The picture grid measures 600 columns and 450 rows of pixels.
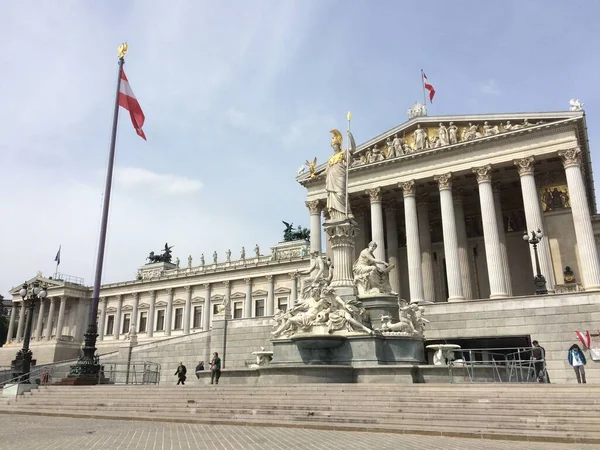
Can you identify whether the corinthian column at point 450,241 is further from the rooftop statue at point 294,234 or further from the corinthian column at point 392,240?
the rooftop statue at point 294,234

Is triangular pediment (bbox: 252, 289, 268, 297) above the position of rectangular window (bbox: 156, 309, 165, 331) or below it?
above

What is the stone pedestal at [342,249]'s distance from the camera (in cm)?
1906

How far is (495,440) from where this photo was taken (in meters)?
9.16

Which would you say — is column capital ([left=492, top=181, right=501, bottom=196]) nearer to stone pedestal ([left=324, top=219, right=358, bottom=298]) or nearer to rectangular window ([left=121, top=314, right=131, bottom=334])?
stone pedestal ([left=324, top=219, right=358, bottom=298])

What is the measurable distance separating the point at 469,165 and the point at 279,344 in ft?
79.8

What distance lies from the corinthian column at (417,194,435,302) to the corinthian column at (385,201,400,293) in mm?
2551

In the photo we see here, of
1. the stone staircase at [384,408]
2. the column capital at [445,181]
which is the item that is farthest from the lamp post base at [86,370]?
the column capital at [445,181]

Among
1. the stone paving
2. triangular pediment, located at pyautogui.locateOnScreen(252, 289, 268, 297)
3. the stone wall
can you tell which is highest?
triangular pediment, located at pyautogui.locateOnScreen(252, 289, 268, 297)

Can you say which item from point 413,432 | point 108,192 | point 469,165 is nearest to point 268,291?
point 469,165

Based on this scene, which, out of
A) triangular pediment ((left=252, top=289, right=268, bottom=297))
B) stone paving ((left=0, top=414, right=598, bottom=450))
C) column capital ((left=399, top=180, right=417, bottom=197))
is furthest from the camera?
triangular pediment ((left=252, top=289, right=268, bottom=297))

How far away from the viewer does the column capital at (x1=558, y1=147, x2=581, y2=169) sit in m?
32.4

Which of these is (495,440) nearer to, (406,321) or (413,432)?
(413,432)

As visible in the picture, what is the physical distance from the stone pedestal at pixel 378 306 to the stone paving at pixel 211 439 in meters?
8.04

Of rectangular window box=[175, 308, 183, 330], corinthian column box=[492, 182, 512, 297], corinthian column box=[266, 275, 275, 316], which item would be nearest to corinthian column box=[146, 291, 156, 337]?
rectangular window box=[175, 308, 183, 330]
